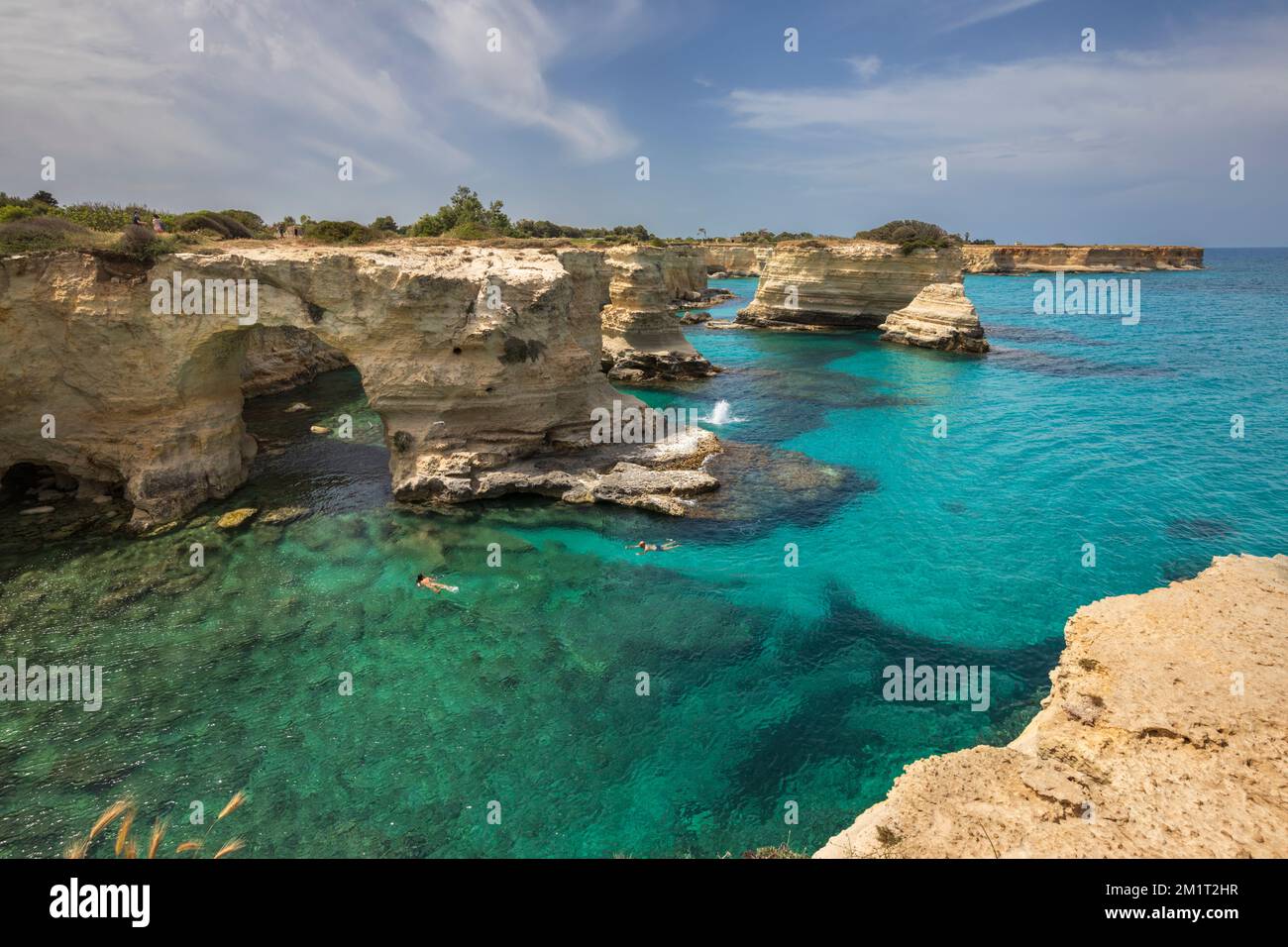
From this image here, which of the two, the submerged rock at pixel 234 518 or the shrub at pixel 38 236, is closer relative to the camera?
the shrub at pixel 38 236

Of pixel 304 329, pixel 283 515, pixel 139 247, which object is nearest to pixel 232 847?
pixel 283 515

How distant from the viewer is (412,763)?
10906mm

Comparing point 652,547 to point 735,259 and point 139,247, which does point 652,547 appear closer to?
point 139,247

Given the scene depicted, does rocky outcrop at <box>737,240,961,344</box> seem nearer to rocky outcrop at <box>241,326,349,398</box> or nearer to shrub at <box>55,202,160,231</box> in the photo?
rocky outcrop at <box>241,326,349,398</box>

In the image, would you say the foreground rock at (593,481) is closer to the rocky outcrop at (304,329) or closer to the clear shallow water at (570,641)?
the rocky outcrop at (304,329)

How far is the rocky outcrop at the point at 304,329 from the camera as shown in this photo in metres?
18.6

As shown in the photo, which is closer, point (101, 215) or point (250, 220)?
point (101, 215)

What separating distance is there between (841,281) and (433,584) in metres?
54.5

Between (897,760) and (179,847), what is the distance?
464 inches

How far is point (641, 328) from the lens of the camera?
40438 mm

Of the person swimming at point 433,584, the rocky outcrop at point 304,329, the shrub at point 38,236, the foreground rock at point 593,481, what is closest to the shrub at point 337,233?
the rocky outcrop at point 304,329

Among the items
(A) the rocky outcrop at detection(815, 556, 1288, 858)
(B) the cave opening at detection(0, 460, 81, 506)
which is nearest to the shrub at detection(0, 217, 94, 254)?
(B) the cave opening at detection(0, 460, 81, 506)

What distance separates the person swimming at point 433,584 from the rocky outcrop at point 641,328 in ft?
82.0
